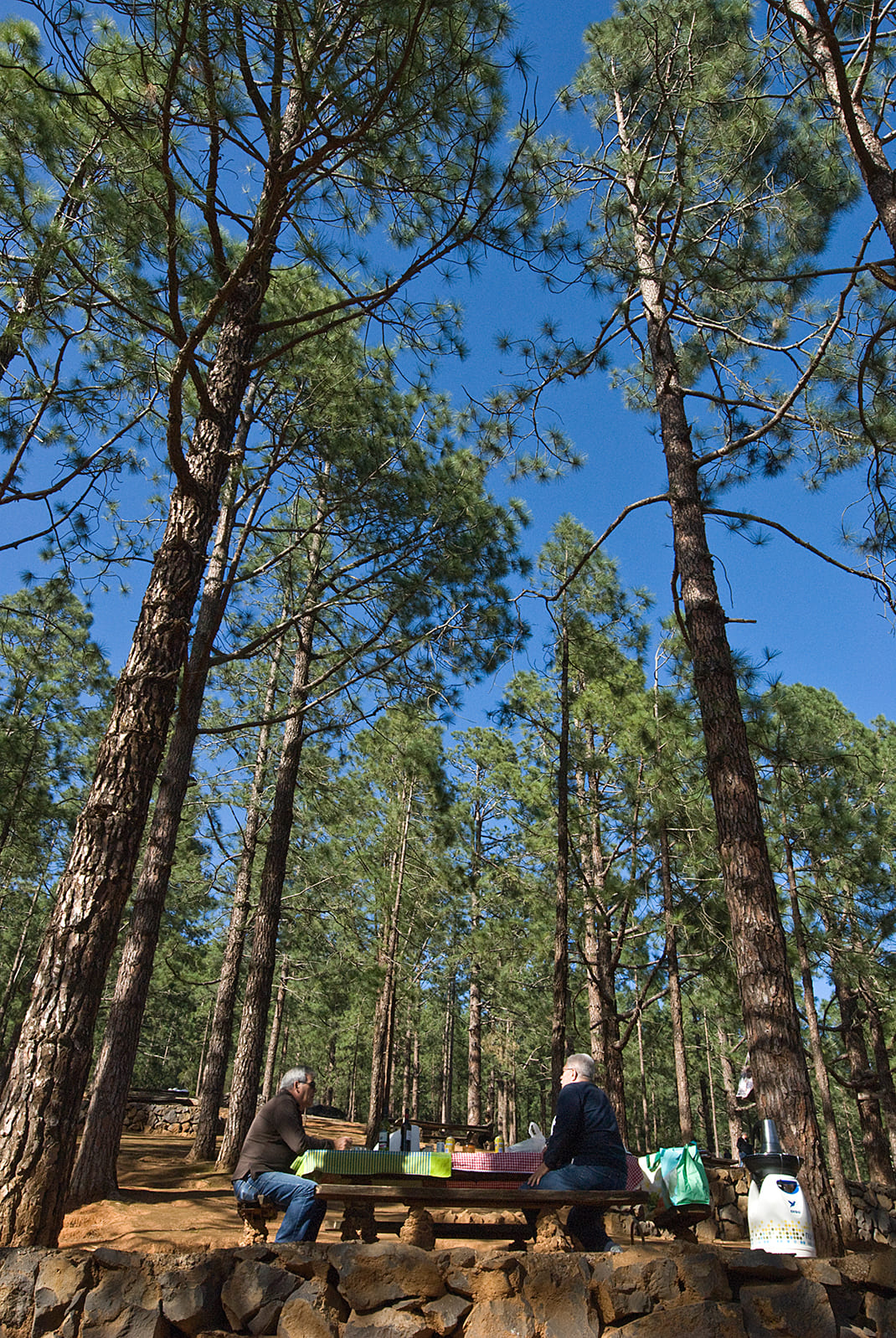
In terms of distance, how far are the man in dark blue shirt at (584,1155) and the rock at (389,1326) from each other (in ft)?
3.42

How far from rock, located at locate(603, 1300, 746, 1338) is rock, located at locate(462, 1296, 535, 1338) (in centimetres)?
26

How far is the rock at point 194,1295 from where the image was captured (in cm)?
268

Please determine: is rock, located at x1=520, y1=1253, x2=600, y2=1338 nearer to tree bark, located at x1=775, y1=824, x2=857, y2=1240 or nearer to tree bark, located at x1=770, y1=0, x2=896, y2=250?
tree bark, located at x1=770, y1=0, x2=896, y2=250

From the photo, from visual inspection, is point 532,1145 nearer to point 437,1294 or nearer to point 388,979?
point 437,1294

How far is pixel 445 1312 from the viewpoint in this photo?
263 cm

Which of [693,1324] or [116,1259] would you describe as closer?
[693,1324]

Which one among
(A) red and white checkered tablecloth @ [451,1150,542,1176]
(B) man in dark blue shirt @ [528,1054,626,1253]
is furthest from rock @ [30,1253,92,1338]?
(A) red and white checkered tablecloth @ [451,1150,542,1176]

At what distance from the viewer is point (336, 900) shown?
43.4ft

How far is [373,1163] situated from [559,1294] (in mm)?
1418

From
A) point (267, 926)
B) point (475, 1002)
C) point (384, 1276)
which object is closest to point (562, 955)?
point (267, 926)

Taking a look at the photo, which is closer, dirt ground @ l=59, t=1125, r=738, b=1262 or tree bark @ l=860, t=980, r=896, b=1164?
dirt ground @ l=59, t=1125, r=738, b=1262

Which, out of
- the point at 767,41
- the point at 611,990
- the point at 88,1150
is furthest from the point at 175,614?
the point at 611,990

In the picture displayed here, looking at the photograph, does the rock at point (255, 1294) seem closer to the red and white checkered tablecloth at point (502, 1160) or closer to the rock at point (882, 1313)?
the rock at point (882, 1313)

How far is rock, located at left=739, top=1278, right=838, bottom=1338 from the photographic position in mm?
2490
